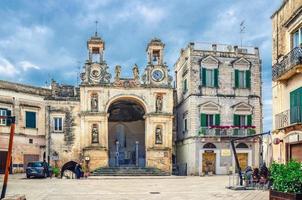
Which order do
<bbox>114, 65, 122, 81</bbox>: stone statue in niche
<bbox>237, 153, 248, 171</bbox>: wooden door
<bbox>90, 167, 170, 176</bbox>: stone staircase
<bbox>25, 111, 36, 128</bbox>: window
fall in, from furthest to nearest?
<bbox>114, 65, 122, 81</bbox>: stone statue in niche
<bbox>25, 111, 36, 128</bbox>: window
<bbox>237, 153, 248, 171</bbox>: wooden door
<bbox>90, 167, 170, 176</bbox>: stone staircase

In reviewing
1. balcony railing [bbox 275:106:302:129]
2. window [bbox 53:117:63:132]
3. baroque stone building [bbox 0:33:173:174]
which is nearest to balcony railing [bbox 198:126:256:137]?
baroque stone building [bbox 0:33:173:174]

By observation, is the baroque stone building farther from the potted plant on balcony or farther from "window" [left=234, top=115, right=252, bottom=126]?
the potted plant on balcony

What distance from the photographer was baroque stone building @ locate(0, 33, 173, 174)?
40688 mm

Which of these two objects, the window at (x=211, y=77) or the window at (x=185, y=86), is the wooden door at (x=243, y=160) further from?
the window at (x=185, y=86)

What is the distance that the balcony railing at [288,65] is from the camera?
19.2 meters

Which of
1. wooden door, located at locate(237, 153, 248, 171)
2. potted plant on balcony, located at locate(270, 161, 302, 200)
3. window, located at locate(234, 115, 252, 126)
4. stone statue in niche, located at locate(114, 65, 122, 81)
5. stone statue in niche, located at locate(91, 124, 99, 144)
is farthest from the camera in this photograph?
stone statue in niche, located at locate(114, 65, 122, 81)

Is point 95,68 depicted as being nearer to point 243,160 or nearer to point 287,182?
point 243,160

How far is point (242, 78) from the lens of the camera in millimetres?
41969

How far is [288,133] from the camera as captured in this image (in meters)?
20.9

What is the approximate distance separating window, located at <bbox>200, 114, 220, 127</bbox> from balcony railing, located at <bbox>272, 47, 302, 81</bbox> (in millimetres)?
18523

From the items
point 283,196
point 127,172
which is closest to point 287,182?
point 283,196

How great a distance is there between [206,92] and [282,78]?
770 inches

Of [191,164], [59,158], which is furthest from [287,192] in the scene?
[59,158]

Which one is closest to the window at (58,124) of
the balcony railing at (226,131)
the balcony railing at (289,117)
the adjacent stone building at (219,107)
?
the adjacent stone building at (219,107)
